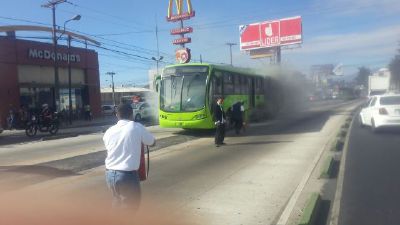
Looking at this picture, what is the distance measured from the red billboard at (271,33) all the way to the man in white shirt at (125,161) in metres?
61.1

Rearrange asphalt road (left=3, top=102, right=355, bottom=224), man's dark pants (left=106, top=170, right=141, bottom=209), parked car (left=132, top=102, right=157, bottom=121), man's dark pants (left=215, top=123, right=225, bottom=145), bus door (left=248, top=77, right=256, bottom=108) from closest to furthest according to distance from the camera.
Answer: man's dark pants (left=106, top=170, right=141, bottom=209) < asphalt road (left=3, top=102, right=355, bottom=224) < man's dark pants (left=215, top=123, right=225, bottom=145) < bus door (left=248, top=77, right=256, bottom=108) < parked car (left=132, top=102, right=157, bottom=121)

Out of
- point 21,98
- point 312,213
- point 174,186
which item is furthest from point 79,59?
point 312,213

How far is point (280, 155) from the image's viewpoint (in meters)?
13.4

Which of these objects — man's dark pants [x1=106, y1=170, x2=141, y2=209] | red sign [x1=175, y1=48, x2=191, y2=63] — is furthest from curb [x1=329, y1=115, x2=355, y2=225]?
red sign [x1=175, y1=48, x2=191, y2=63]

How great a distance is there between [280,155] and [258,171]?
9.02ft

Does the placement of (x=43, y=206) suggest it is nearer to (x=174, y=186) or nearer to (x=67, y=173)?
(x=174, y=186)

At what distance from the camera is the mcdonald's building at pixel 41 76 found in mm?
36844

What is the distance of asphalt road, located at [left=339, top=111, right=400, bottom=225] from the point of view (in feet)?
22.8

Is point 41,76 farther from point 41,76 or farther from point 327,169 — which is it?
point 327,169

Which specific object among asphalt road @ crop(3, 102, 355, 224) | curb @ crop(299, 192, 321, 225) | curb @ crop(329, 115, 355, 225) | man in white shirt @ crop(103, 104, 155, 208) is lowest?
curb @ crop(329, 115, 355, 225)

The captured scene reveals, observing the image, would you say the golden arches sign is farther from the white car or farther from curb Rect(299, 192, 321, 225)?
curb Rect(299, 192, 321, 225)

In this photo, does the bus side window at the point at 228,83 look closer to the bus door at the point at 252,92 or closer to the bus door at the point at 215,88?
the bus door at the point at 215,88

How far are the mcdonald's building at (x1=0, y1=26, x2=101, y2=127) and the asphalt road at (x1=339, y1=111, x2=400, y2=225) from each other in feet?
86.5

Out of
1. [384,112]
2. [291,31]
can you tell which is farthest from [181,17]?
[384,112]
